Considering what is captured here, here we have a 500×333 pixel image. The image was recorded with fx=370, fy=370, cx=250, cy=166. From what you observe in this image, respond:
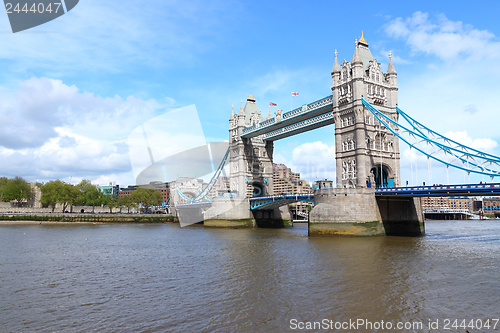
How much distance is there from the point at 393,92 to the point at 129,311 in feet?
136

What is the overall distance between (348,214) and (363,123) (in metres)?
11.7

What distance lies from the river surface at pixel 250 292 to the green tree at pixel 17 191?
79956mm

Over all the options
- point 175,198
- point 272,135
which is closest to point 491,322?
point 272,135

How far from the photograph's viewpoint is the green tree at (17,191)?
91562mm

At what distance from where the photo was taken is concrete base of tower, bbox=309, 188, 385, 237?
36125 millimetres

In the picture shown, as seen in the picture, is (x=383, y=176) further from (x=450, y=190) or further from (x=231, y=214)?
(x=231, y=214)

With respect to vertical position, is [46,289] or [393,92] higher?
[393,92]

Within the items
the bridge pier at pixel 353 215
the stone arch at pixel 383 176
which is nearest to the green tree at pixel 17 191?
the bridge pier at pixel 353 215

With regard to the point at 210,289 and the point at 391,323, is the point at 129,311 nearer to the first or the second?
the point at 210,289

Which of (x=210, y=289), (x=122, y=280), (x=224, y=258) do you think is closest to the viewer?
(x=210, y=289)

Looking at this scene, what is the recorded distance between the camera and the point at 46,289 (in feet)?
50.0

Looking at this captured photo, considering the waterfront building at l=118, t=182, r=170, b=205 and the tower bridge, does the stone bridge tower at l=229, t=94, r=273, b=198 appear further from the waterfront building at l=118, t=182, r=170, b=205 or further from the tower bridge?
the waterfront building at l=118, t=182, r=170, b=205

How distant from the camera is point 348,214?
36406 mm

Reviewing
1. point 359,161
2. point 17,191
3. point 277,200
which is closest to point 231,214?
point 277,200
